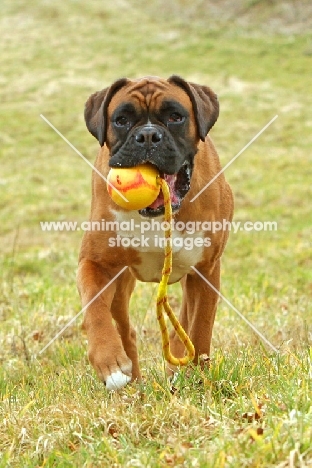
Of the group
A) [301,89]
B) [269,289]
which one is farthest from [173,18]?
[269,289]

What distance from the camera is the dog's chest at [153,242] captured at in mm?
4242

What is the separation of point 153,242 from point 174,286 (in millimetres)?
3453

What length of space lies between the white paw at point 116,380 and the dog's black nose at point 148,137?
1.16 m

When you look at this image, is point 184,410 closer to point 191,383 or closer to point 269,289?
point 191,383

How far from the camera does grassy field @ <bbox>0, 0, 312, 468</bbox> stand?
3.04 m

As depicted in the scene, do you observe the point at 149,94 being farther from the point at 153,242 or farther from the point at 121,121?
the point at 153,242

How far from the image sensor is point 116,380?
372 cm

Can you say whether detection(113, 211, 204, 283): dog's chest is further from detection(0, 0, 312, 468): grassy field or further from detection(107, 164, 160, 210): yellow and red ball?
detection(0, 0, 312, 468): grassy field

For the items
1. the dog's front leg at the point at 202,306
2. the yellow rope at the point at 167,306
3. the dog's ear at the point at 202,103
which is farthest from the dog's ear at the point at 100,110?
the dog's front leg at the point at 202,306

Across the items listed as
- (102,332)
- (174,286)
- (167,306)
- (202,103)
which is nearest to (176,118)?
(202,103)

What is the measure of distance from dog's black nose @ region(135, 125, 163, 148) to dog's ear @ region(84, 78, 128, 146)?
1.33ft

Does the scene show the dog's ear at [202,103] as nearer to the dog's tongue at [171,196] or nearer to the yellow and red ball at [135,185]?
the dog's tongue at [171,196]

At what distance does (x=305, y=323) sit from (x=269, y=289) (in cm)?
218

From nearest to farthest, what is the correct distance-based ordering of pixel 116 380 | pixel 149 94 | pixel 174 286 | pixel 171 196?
pixel 116 380 < pixel 171 196 < pixel 149 94 < pixel 174 286
